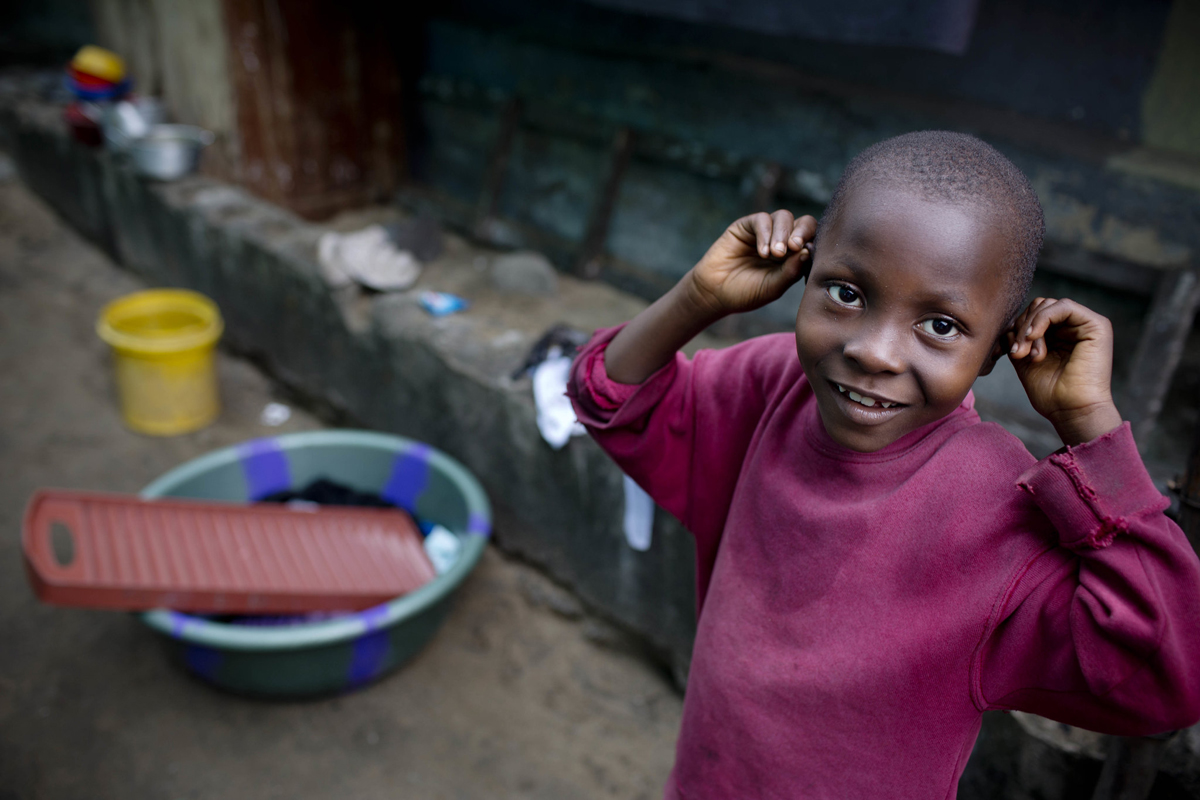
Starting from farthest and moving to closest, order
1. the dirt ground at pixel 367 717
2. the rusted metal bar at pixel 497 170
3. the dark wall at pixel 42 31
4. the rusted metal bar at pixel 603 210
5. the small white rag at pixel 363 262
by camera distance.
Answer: the dark wall at pixel 42 31 → the rusted metal bar at pixel 497 170 → the rusted metal bar at pixel 603 210 → the small white rag at pixel 363 262 → the dirt ground at pixel 367 717

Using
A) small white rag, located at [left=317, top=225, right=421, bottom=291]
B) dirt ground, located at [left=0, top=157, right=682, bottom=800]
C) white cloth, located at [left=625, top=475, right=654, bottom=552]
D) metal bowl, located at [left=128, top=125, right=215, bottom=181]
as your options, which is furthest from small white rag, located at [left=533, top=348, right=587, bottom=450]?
metal bowl, located at [left=128, top=125, right=215, bottom=181]

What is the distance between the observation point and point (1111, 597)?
733 mm

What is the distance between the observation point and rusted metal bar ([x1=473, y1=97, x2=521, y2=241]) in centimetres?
410

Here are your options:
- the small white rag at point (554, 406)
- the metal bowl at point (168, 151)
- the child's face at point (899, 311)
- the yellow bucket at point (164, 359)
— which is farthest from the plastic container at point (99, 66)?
the child's face at point (899, 311)

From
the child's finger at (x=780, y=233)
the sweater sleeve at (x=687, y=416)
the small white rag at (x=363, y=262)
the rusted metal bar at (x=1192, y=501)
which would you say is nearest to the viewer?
the child's finger at (x=780, y=233)

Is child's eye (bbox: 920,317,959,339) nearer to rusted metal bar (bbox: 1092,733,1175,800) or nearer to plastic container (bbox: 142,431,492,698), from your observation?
rusted metal bar (bbox: 1092,733,1175,800)

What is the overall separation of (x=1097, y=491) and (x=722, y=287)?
0.48 metres

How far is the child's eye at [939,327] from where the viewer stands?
82 cm

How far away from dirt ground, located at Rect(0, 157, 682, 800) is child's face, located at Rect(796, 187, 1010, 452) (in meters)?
1.79

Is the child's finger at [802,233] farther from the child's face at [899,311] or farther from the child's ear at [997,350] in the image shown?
the child's ear at [997,350]

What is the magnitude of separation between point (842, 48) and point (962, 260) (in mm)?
2568

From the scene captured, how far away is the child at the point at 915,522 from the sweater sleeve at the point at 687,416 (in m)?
0.05

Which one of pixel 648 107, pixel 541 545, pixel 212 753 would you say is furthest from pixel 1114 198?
pixel 212 753

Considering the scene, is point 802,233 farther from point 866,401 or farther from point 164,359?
point 164,359
